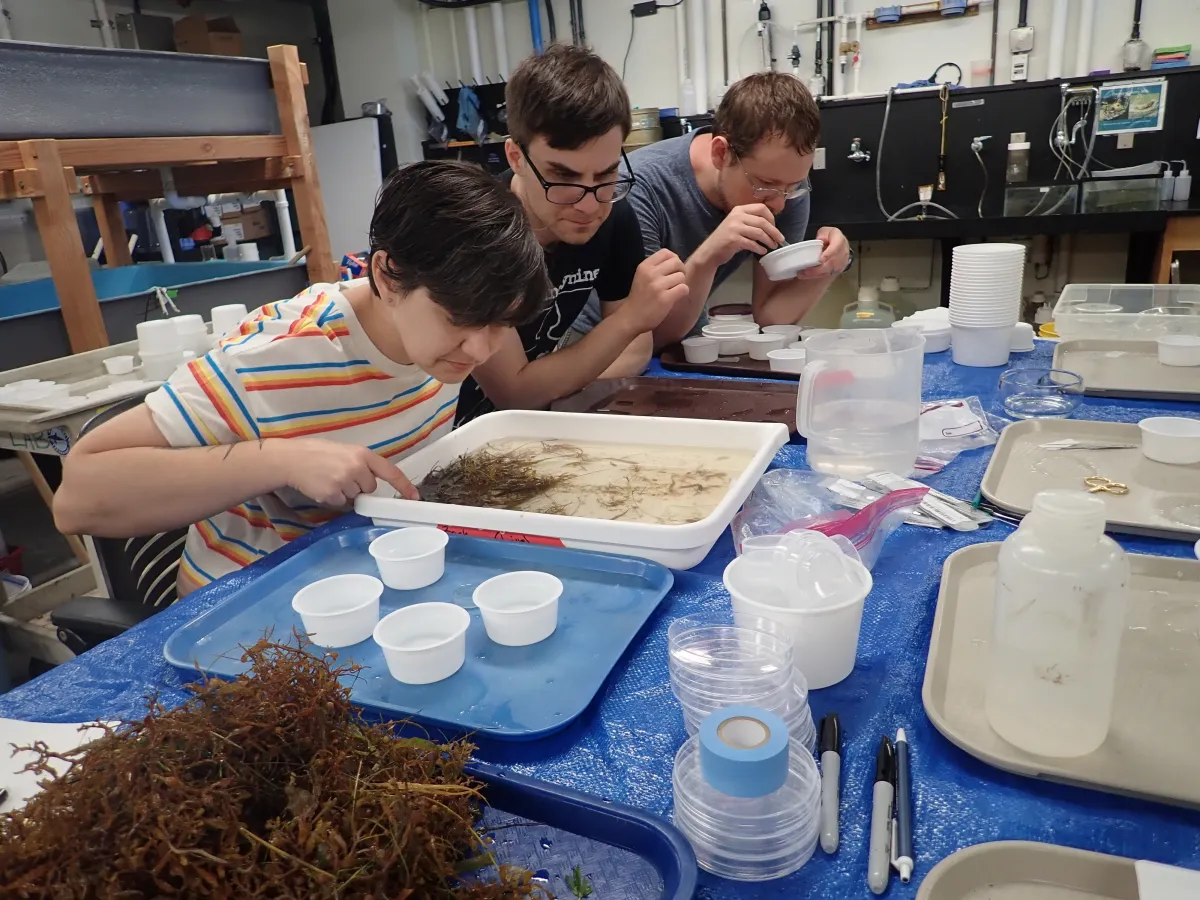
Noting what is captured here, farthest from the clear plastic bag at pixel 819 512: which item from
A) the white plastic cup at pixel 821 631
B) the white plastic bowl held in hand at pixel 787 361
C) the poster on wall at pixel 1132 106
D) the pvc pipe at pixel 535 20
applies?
the pvc pipe at pixel 535 20

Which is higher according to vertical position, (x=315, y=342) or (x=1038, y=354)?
(x=315, y=342)

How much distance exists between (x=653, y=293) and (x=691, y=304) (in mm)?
459

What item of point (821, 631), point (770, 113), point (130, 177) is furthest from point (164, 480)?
point (130, 177)

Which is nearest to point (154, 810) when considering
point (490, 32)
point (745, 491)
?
point (745, 491)

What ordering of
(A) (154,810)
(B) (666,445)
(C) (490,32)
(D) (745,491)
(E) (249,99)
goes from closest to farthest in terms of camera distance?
(A) (154,810) → (D) (745,491) → (B) (666,445) → (E) (249,99) → (C) (490,32)

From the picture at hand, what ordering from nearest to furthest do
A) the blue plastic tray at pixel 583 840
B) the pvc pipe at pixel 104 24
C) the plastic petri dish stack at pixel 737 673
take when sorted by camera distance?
the blue plastic tray at pixel 583 840 < the plastic petri dish stack at pixel 737 673 < the pvc pipe at pixel 104 24

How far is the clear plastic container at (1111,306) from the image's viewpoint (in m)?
1.84

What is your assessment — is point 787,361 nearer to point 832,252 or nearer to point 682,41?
point 832,252

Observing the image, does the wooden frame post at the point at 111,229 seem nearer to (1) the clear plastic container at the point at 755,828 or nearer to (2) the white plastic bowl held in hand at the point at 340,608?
(2) the white plastic bowl held in hand at the point at 340,608

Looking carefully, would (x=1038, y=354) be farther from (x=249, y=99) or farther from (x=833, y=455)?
(x=249, y=99)

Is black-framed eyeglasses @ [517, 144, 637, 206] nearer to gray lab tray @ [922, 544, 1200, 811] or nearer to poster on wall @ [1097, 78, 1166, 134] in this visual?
gray lab tray @ [922, 544, 1200, 811]

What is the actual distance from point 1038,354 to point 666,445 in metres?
1.06

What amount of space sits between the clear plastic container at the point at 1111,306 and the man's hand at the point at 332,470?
159 cm

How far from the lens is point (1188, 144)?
387cm
